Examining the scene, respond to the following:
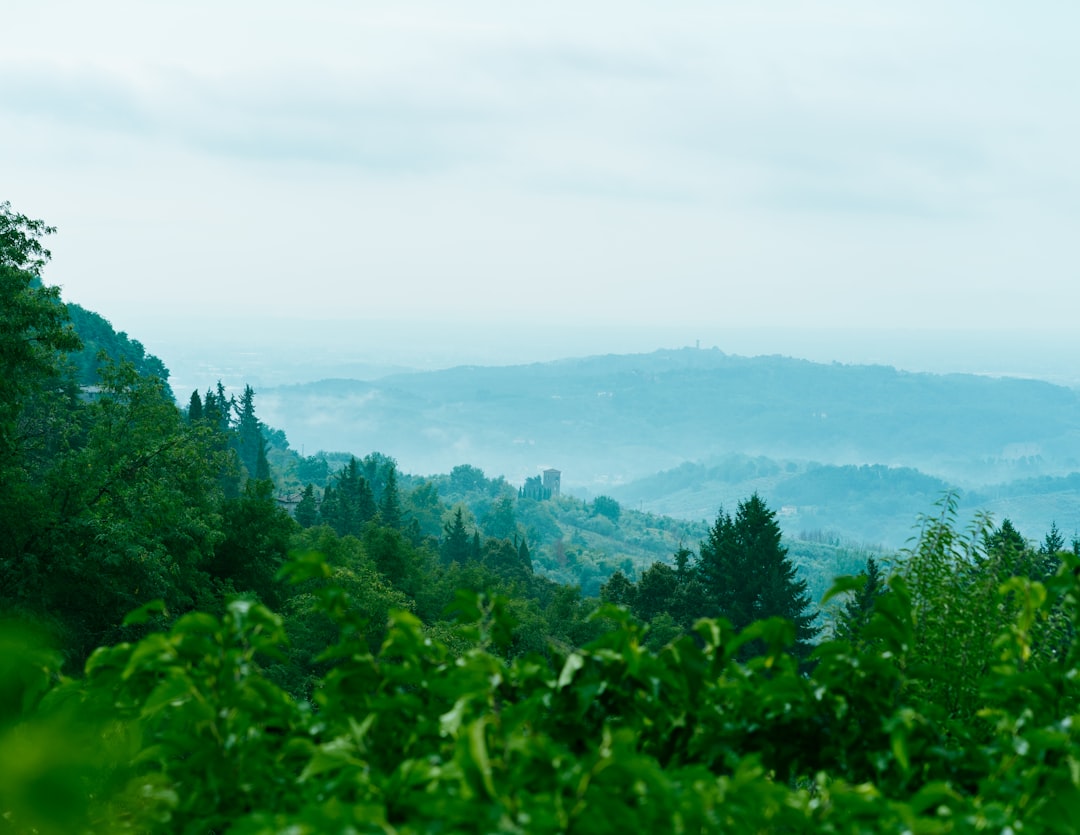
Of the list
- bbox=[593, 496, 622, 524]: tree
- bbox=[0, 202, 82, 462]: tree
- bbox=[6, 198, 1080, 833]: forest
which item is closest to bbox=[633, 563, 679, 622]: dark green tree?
bbox=[0, 202, 82, 462]: tree

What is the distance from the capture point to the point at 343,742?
186cm

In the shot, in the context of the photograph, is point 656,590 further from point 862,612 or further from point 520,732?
point 520,732

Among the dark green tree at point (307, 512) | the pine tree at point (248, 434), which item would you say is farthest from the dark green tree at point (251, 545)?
the pine tree at point (248, 434)

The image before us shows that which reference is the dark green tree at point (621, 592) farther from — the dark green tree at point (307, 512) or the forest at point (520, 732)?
the forest at point (520, 732)

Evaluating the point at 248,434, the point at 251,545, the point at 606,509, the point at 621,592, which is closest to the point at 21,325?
the point at 251,545

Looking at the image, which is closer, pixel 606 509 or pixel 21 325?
pixel 21 325

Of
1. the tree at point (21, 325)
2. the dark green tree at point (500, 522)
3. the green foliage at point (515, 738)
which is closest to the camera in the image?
the green foliage at point (515, 738)

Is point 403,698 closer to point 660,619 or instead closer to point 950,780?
point 950,780

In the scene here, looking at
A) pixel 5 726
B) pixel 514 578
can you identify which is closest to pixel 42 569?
pixel 5 726

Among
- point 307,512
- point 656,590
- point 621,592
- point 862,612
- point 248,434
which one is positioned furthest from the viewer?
point 248,434

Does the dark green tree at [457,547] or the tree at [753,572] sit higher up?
the tree at [753,572]

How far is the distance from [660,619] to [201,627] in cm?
3210

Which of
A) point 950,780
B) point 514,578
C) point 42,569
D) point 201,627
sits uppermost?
point 201,627

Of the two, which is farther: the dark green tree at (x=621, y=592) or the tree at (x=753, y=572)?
the dark green tree at (x=621, y=592)
